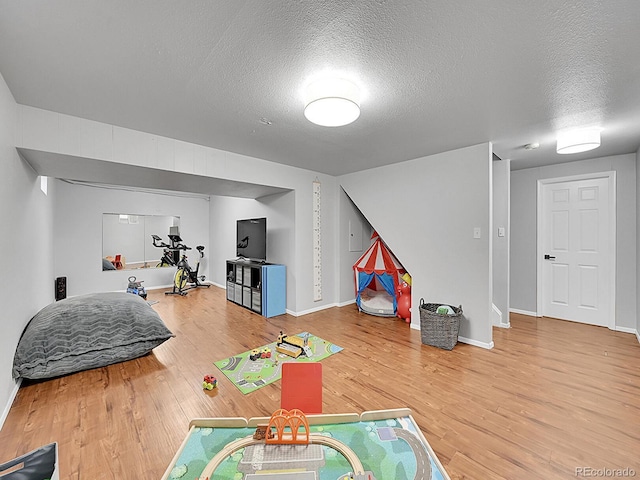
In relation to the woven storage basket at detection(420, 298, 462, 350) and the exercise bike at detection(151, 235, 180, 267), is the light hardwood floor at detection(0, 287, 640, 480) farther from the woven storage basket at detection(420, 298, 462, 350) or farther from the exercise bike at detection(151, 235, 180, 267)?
the exercise bike at detection(151, 235, 180, 267)

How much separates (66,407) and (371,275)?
12.7ft

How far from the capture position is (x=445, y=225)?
3549 mm

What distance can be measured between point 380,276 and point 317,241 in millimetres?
1225

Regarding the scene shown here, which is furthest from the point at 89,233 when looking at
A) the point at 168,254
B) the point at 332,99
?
the point at 332,99

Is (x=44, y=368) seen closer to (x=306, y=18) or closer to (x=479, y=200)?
(x=306, y=18)

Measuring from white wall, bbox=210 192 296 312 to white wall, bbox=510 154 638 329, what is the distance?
374cm

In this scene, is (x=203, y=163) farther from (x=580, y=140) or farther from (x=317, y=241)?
(x=580, y=140)

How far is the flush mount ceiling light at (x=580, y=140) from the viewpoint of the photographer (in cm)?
278

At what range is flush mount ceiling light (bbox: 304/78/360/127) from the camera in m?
1.86

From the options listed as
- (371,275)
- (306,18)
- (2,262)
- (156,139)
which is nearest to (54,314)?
(2,262)

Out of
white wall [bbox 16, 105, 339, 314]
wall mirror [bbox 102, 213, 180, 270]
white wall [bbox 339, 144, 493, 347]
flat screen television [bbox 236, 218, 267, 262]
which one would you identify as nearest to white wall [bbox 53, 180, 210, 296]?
wall mirror [bbox 102, 213, 180, 270]

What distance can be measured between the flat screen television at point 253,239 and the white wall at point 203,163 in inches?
21.2

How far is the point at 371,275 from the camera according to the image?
4648mm

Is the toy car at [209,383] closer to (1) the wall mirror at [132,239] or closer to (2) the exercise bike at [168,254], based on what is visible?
(1) the wall mirror at [132,239]
